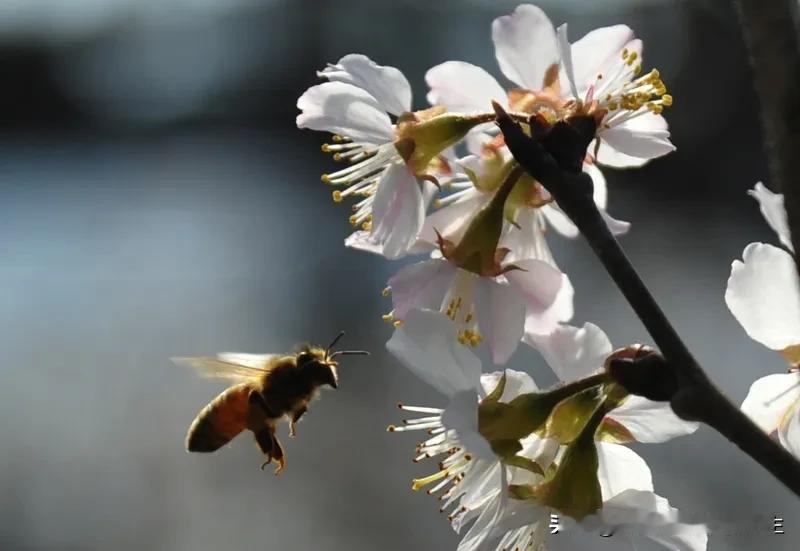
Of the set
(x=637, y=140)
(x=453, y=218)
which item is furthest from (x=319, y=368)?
(x=637, y=140)

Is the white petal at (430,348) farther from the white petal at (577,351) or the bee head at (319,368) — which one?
the bee head at (319,368)

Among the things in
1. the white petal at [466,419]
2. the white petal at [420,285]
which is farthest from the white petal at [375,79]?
the white petal at [466,419]

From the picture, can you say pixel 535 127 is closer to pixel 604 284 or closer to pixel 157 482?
pixel 157 482

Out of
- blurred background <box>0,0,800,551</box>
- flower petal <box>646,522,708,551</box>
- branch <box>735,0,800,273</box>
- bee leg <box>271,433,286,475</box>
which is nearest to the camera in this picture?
branch <box>735,0,800,273</box>

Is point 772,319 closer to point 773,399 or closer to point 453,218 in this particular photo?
point 773,399

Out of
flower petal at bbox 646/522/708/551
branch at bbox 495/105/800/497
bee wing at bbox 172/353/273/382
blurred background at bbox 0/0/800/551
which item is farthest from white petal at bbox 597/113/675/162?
blurred background at bbox 0/0/800/551

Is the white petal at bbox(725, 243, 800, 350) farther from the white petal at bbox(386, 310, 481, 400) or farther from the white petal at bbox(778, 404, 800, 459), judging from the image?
the white petal at bbox(386, 310, 481, 400)
